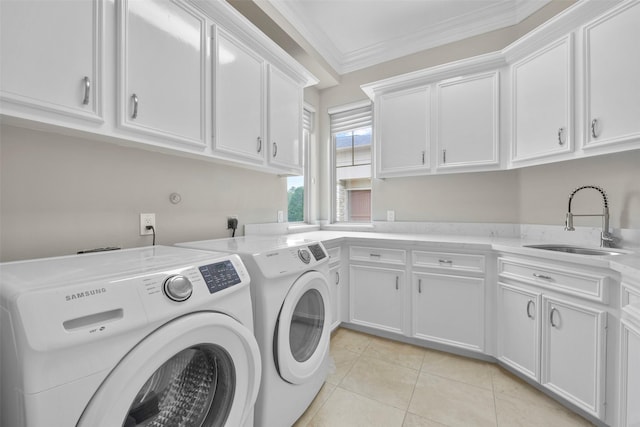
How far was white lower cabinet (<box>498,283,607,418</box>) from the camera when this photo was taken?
1.37m

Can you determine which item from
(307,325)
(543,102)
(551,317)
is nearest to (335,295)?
(307,325)

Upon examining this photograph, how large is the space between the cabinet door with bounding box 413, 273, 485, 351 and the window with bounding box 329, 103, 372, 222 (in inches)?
50.1

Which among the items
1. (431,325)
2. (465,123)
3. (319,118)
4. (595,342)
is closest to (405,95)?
(465,123)

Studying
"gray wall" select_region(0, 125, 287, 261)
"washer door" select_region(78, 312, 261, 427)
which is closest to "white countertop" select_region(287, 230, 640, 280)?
"gray wall" select_region(0, 125, 287, 261)

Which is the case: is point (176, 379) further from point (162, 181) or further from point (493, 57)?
point (493, 57)

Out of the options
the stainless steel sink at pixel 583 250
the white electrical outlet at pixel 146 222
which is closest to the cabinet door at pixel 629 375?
the stainless steel sink at pixel 583 250

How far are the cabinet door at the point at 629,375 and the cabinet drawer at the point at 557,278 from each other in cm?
20

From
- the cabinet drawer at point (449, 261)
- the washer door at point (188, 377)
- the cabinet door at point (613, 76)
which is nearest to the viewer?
the washer door at point (188, 377)

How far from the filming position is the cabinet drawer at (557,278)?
137cm

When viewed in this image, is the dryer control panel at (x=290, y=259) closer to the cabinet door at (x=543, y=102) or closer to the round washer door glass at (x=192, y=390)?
the round washer door glass at (x=192, y=390)

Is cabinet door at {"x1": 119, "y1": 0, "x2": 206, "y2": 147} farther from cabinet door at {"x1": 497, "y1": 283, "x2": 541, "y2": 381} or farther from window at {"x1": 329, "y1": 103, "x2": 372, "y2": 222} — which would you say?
cabinet door at {"x1": 497, "y1": 283, "x2": 541, "y2": 381}

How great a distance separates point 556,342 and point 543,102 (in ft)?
5.16

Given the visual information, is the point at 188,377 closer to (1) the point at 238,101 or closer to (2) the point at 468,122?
(1) the point at 238,101

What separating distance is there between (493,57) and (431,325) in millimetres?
2165
